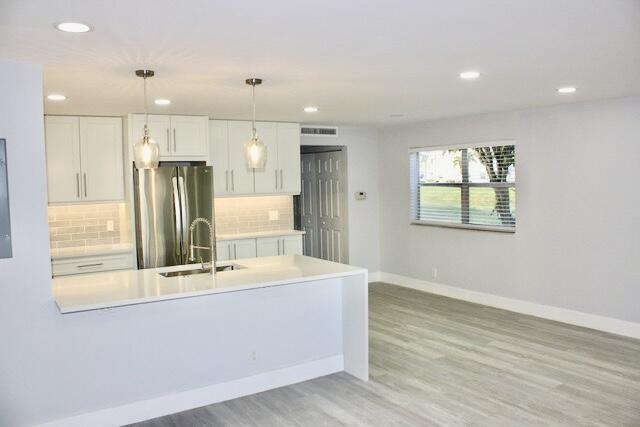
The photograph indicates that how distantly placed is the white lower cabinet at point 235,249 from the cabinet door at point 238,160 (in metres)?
0.62

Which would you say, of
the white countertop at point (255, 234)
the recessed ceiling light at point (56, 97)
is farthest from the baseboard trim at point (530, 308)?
the recessed ceiling light at point (56, 97)

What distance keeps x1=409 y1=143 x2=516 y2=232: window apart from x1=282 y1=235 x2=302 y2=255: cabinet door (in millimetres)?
1690

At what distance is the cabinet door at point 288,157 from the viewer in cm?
707

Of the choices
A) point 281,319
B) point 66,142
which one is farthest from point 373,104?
point 66,142

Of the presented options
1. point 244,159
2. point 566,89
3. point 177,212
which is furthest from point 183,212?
point 566,89

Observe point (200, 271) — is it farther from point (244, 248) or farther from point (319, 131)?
point (319, 131)

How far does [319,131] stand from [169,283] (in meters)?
4.26

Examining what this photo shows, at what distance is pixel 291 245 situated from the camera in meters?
7.06

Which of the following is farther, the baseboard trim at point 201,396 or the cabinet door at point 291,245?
the cabinet door at point 291,245

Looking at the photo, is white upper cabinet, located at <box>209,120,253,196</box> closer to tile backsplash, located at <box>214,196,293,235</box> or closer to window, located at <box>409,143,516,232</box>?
tile backsplash, located at <box>214,196,293,235</box>

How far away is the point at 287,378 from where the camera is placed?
429cm

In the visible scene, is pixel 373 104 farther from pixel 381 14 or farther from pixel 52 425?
Result: pixel 52 425

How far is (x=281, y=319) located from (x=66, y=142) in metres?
3.21

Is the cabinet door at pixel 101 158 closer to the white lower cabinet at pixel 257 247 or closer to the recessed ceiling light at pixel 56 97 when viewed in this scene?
the recessed ceiling light at pixel 56 97
